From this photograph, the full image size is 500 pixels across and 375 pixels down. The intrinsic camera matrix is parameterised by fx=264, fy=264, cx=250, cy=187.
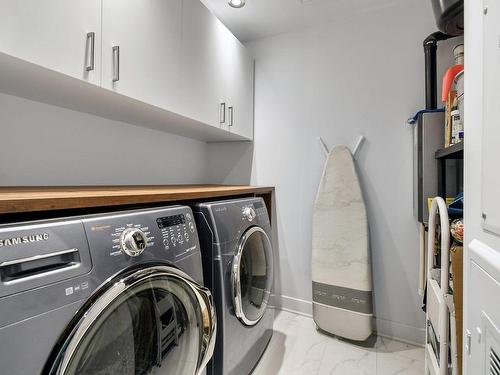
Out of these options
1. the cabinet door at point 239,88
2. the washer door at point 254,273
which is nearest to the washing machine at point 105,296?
the washer door at point 254,273

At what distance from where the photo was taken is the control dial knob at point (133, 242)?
2.52ft

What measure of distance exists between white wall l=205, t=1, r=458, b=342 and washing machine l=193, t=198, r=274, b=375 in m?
0.61

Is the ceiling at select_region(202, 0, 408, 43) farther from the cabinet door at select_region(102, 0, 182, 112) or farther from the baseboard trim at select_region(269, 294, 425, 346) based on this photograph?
the baseboard trim at select_region(269, 294, 425, 346)

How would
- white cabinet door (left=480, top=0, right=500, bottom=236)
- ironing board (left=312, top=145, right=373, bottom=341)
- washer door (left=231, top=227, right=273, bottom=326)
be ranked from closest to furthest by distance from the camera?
white cabinet door (left=480, top=0, right=500, bottom=236) < washer door (left=231, top=227, right=273, bottom=326) < ironing board (left=312, top=145, right=373, bottom=341)

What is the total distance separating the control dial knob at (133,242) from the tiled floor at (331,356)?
3.85 feet

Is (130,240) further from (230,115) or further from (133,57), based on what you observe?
(230,115)

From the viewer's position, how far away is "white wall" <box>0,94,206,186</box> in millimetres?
1160

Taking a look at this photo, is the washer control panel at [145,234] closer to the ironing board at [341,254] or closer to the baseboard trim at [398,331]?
the ironing board at [341,254]

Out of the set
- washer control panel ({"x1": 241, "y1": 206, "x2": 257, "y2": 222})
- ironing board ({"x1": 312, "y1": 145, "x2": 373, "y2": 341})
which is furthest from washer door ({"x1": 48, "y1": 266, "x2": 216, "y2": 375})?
ironing board ({"x1": 312, "y1": 145, "x2": 373, "y2": 341})

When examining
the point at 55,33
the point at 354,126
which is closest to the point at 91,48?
the point at 55,33

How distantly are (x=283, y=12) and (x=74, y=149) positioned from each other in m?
1.65

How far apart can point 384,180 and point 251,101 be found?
1.21 metres

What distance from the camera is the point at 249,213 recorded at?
58.4 inches

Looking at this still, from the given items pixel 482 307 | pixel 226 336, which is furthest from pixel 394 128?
pixel 226 336
